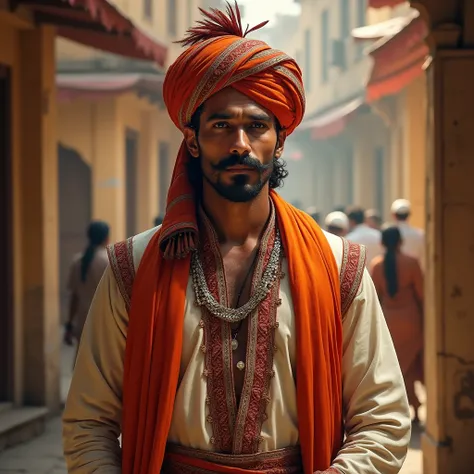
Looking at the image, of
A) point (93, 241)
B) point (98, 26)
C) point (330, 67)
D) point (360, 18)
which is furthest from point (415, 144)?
point (330, 67)

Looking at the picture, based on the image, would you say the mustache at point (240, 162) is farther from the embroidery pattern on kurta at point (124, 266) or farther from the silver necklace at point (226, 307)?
the embroidery pattern on kurta at point (124, 266)

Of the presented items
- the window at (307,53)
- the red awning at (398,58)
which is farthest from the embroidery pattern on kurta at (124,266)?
the window at (307,53)

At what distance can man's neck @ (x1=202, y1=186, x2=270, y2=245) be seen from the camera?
2930 mm

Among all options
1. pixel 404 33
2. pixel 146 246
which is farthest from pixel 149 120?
pixel 146 246

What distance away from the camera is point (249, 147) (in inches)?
110

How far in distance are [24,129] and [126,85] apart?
6.80 metres

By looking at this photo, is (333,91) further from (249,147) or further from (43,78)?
(249,147)

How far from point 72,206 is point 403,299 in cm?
944

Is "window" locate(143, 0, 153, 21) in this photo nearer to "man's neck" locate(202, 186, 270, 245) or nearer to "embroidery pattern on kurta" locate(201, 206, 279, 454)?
"man's neck" locate(202, 186, 270, 245)

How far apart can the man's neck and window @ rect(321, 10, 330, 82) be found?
97.5 feet

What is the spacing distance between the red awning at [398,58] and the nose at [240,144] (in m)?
7.10

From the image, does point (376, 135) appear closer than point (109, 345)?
No

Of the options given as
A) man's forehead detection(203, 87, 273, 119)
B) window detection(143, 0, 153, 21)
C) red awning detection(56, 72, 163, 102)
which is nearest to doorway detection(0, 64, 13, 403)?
man's forehead detection(203, 87, 273, 119)

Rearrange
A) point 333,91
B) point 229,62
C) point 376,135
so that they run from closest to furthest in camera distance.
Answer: point 229,62 → point 376,135 → point 333,91
